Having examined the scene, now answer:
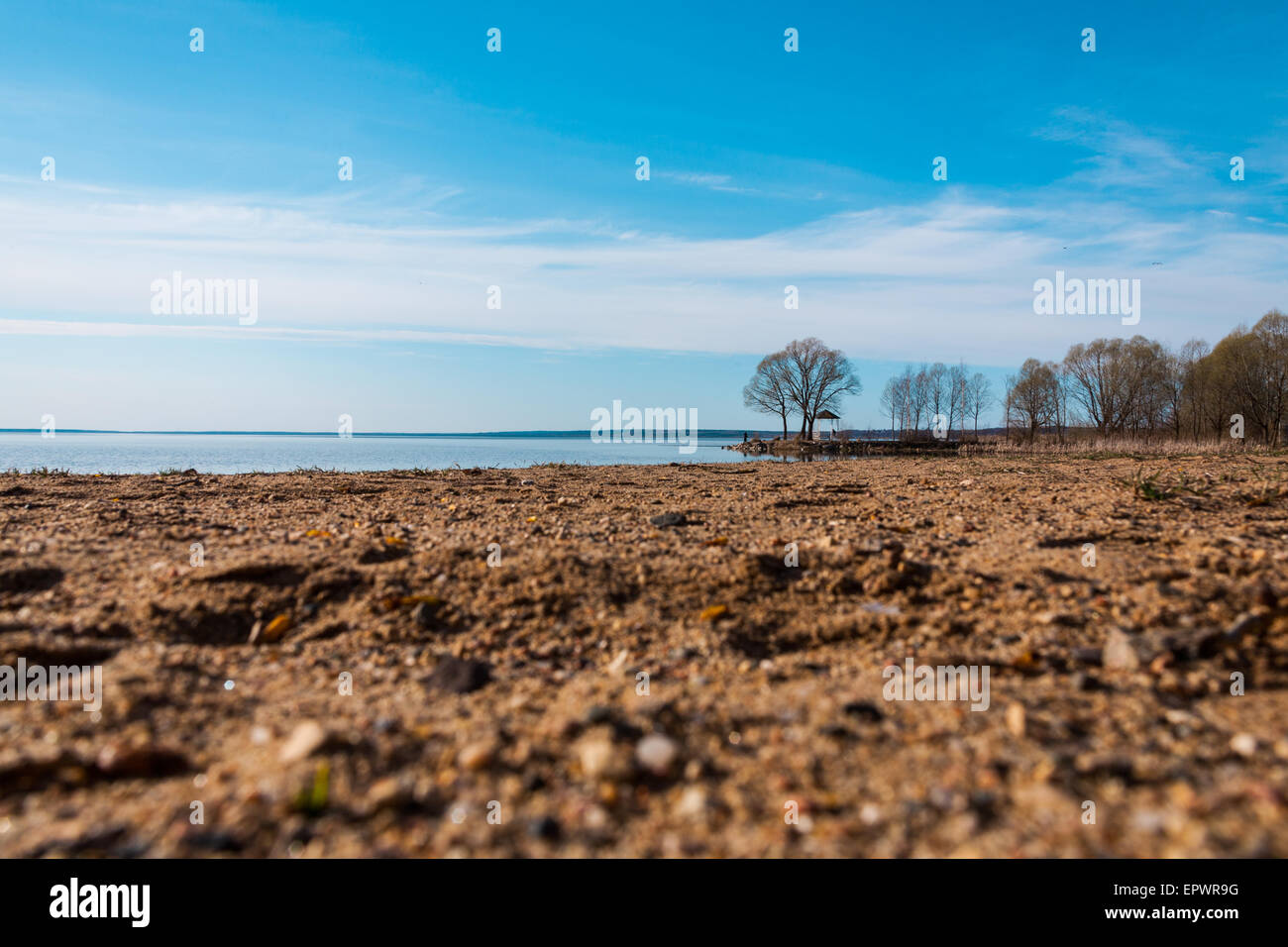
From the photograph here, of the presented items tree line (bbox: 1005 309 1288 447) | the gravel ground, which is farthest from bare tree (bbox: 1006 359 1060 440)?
the gravel ground

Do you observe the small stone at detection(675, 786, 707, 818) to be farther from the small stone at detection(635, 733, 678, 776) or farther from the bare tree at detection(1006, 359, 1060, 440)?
the bare tree at detection(1006, 359, 1060, 440)

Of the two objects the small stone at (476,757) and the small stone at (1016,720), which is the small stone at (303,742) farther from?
the small stone at (1016,720)

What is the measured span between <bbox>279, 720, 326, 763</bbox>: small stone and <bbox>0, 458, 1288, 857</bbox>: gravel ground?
0.01 meters

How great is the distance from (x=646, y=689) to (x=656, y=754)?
716 mm

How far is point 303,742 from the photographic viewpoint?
2688 millimetres

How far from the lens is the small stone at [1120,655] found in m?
3.46

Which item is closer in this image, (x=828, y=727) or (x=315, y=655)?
(x=828, y=727)

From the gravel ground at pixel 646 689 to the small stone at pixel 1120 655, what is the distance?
3 centimetres

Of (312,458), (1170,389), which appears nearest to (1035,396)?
(1170,389)
